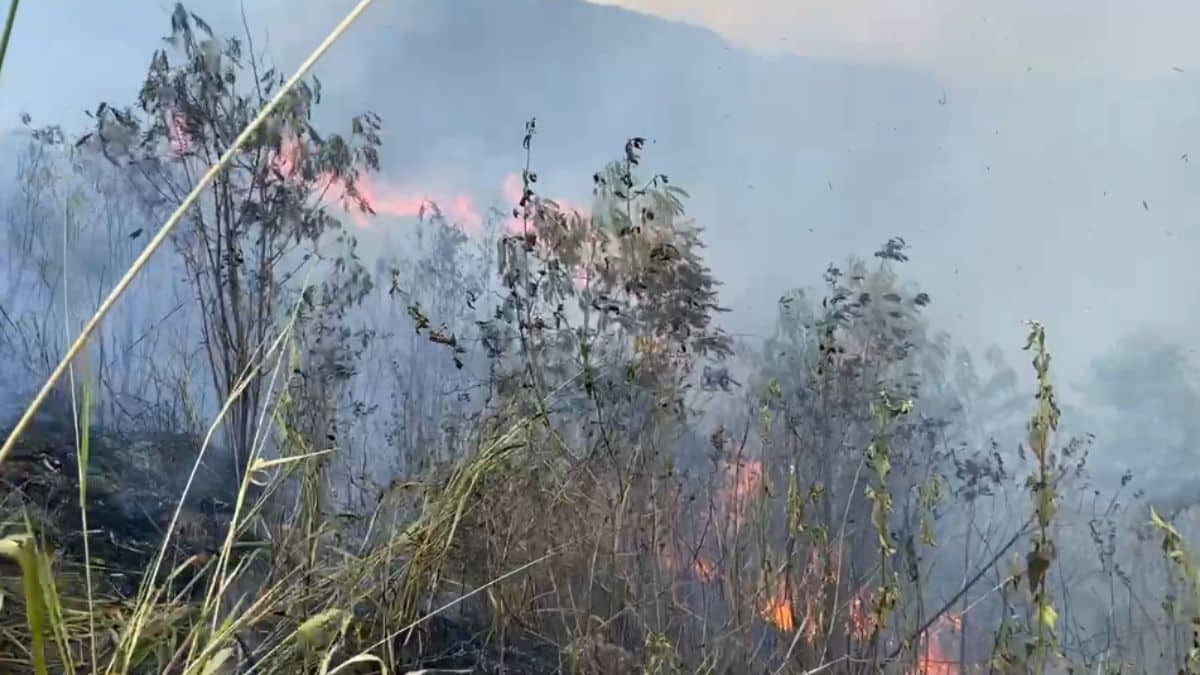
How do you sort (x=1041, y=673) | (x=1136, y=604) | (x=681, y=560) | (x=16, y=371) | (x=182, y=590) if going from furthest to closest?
(x=16, y=371) → (x=681, y=560) → (x=1136, y=604) → (x=182, y=590) → (x=1041, y=673)

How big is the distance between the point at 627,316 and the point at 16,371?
1060 mm

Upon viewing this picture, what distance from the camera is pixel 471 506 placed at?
4.59 feet

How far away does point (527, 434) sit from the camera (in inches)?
57.9

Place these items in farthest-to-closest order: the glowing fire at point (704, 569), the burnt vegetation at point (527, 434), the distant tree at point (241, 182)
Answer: the distant tree at point (241, 182), the glowing fire at point (704, 569), the burnt vegetation at point (527, 434)

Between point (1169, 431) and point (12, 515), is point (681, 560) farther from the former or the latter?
point (12, 515)

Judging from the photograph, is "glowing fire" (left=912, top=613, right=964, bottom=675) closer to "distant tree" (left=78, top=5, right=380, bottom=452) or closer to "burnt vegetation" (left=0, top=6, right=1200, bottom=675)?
"burnt vegetation" (left=0, top=6, right=1200, bottom=675)

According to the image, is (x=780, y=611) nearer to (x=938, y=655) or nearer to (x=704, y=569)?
(x=704, y=569)

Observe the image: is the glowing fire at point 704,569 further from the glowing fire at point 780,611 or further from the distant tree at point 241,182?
the distant tree at point 241,182

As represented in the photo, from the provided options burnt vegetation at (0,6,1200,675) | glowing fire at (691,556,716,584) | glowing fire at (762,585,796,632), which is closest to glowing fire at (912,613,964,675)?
burnt vegetation at (0,6,1200,675)

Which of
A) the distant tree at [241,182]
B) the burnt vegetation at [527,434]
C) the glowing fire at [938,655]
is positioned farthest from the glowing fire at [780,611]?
the distant tree at [241,182]

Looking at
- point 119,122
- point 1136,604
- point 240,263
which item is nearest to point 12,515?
point 240,263

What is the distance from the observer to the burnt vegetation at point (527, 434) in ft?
4.68

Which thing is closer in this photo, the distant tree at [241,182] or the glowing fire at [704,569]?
the glowing fire at [704,569]

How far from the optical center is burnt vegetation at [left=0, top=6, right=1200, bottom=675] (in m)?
1.43
